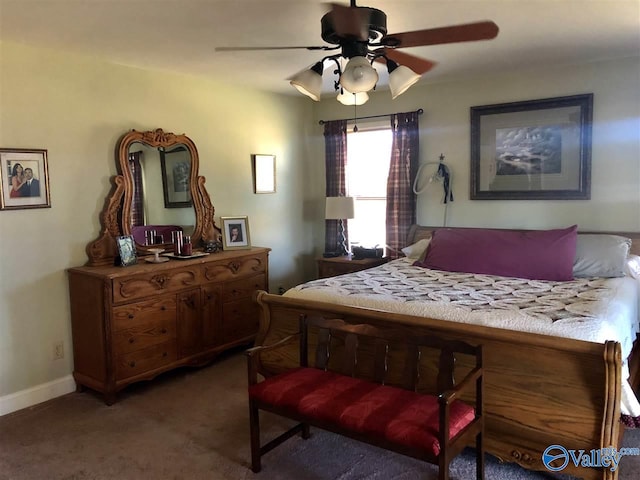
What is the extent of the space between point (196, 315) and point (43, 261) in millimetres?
1113

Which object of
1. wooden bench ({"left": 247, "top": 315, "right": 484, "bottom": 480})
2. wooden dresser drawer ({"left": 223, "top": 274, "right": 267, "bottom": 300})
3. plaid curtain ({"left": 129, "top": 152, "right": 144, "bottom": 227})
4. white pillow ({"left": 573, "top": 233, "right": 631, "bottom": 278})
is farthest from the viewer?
wooden dresser drawer ({"left": 223, "top": 274, "right": 267, "bottom": 300})

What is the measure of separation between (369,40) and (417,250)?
2266 millimetres

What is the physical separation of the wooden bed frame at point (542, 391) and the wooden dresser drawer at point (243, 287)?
1.89 metres

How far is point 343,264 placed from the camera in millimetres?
4602

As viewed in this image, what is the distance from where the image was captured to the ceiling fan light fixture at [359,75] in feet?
7.49

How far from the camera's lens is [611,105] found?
12.4 feet

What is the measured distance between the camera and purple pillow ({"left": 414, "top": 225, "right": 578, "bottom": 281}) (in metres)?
3.35

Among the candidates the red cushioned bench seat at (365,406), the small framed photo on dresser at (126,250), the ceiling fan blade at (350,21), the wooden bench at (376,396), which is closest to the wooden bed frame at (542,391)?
the wooden bench at (376,396)

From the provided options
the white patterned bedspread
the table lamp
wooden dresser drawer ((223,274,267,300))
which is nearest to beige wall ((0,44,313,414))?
wooden dresser drawer ((223,274,267,300))

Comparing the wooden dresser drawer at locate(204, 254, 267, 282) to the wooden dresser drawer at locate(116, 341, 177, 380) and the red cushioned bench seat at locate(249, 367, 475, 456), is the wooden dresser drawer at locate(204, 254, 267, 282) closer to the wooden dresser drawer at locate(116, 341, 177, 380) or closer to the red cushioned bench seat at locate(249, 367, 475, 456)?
the wooden dresser drawer at locate(116, 341, 177, 380)

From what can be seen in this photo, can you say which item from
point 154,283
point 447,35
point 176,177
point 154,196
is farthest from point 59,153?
point 447,35

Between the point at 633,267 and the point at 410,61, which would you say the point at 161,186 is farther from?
the point at 633,267

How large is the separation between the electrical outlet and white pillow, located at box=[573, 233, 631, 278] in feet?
11.8

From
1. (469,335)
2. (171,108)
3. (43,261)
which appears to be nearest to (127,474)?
(43,261)
